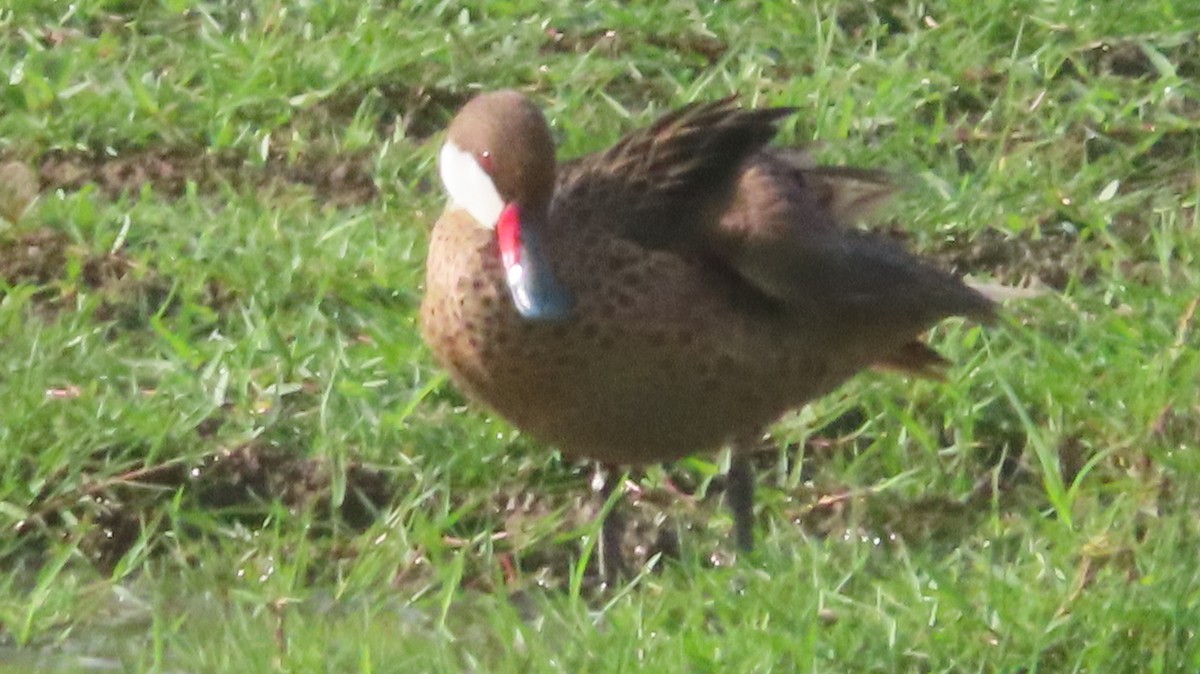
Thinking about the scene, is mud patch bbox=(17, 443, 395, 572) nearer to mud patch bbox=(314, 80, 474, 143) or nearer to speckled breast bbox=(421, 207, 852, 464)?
speckled breast bbox=(421, 207, 852, 464)

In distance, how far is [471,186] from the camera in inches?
157

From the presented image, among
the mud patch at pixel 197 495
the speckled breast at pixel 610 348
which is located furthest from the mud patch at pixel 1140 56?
the mud patch at pixel 197 495

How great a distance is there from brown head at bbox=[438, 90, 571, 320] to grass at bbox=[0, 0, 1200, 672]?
51cm

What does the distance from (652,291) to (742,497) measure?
16.1 inches

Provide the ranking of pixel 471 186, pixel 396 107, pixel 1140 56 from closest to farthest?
pixel 471 186 → pixel 396 107 → pixel 1140 56

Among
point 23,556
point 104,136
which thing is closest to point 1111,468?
point 23,556

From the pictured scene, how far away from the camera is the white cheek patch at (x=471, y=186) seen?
3.95 m

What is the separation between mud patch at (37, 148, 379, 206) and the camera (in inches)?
209

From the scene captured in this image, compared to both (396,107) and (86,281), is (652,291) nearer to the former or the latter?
(86,281)

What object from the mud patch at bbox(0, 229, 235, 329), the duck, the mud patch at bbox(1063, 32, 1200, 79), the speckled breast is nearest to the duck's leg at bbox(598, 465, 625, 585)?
the duck

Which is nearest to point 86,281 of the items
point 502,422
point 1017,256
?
point 502,422

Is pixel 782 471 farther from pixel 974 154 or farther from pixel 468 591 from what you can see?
pixel 974 154

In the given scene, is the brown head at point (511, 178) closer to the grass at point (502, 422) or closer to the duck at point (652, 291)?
the duck at point (652, 291)

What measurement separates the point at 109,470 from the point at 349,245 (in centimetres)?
97
